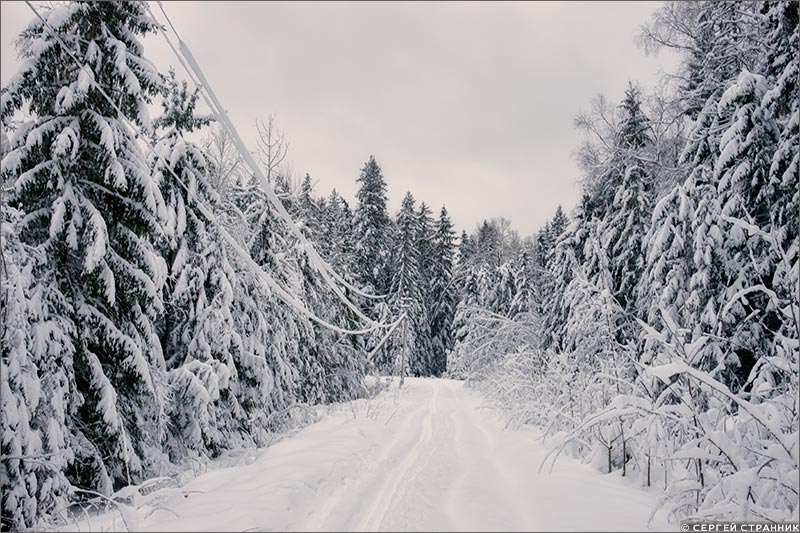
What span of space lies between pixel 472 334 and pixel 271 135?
63.0 ft

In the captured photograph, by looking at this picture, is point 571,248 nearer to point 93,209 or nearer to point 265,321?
point 265,321

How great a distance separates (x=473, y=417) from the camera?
572 inches

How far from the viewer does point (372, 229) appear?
44531mm

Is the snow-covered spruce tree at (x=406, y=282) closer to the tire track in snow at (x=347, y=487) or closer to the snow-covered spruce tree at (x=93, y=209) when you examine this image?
the tire track in snow at (x=347, y=487)

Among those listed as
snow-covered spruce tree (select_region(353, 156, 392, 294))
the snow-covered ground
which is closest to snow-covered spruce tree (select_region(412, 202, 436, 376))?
snow-covered spruce tree (select_region(353, 156, 392, 294))

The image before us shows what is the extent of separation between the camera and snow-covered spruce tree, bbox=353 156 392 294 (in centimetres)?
4412

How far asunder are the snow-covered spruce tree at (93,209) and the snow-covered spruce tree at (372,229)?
115 ft

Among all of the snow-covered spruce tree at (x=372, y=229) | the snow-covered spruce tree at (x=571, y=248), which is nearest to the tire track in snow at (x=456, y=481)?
the snow-covered spruce tree at (x=571, y=248)

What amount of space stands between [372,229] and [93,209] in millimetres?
37606

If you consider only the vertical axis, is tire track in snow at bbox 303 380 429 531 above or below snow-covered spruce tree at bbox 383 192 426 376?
below

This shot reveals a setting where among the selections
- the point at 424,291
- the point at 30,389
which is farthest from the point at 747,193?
the point at 424,291

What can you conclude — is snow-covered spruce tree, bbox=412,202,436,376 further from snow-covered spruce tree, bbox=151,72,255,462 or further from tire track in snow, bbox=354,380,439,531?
tire track in snow, bbox=354,380,439,531

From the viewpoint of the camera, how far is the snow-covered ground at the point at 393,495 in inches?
150

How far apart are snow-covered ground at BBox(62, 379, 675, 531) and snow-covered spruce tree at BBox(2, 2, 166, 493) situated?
2.86m
